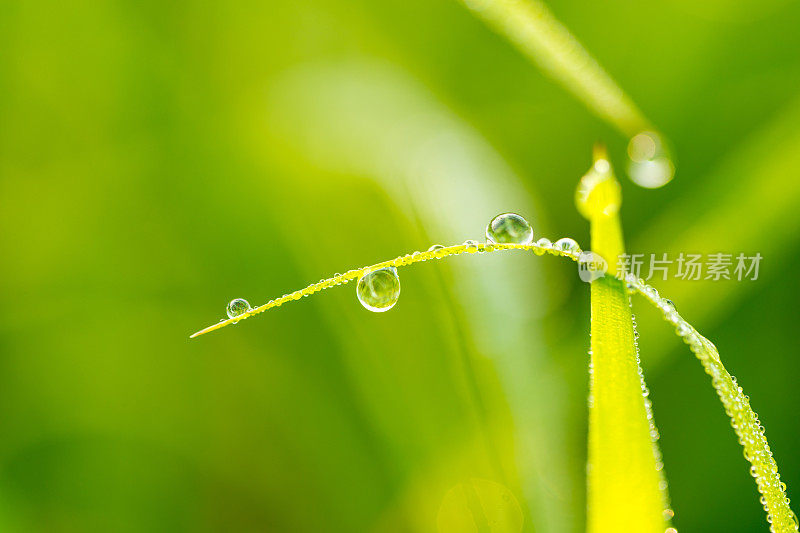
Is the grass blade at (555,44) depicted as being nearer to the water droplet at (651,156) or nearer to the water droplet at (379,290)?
the water droplet at (651,156)

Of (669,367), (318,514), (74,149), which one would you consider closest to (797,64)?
(669,367)

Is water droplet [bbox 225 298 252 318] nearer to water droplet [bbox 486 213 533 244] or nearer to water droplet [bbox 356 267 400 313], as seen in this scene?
water droplet [bbox 356 267 400 313]

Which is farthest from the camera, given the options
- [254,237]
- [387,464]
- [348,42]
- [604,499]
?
[348,42]

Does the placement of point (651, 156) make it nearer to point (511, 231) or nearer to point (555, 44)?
point (555, 44)

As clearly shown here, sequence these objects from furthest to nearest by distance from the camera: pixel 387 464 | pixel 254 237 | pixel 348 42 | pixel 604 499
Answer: pixel 348 42
pixel 254 237
pixel 387 464
pixel 604 499

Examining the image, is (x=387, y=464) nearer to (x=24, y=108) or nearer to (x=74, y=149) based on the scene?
(x=74, y=149)

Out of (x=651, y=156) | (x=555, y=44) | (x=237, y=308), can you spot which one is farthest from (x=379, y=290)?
(x=651, y=156)

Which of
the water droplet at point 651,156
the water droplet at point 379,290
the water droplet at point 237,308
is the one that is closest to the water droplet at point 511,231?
the water droplet at point 379,290
